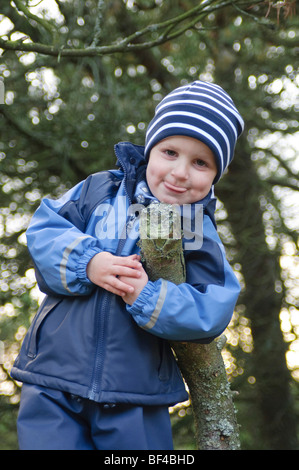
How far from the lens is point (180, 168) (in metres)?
1.78

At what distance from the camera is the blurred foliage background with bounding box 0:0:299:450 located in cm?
332

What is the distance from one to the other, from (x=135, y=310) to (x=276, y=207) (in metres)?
2.73

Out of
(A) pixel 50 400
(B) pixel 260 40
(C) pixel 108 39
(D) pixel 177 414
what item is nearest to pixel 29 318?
(D) pixel 177 414

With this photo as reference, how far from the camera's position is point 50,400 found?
1.63 meters

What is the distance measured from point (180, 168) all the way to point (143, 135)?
5.53 feet

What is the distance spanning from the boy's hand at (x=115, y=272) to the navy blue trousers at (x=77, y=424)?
38 cm

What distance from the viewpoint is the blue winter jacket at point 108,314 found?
159 centimetres

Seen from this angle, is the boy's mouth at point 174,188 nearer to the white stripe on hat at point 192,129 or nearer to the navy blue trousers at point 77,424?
the white stripe on hat at point 192,129

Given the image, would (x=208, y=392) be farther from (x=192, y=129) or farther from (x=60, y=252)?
(x=192, y=129)

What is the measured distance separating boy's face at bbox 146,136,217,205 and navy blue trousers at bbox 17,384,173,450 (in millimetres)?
761

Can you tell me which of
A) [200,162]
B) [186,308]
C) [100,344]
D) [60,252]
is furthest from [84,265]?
[200,162]

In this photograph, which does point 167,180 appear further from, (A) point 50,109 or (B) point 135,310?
(A) point 50,109

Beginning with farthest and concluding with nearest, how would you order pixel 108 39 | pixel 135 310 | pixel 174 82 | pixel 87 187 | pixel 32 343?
pixel 174 82, pixel 108 39, pixel 87 187, pixel 32 343, pixel 135 310

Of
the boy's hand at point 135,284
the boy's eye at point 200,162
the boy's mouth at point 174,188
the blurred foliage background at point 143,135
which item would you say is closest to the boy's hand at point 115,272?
the boy's hand at point 135,284
